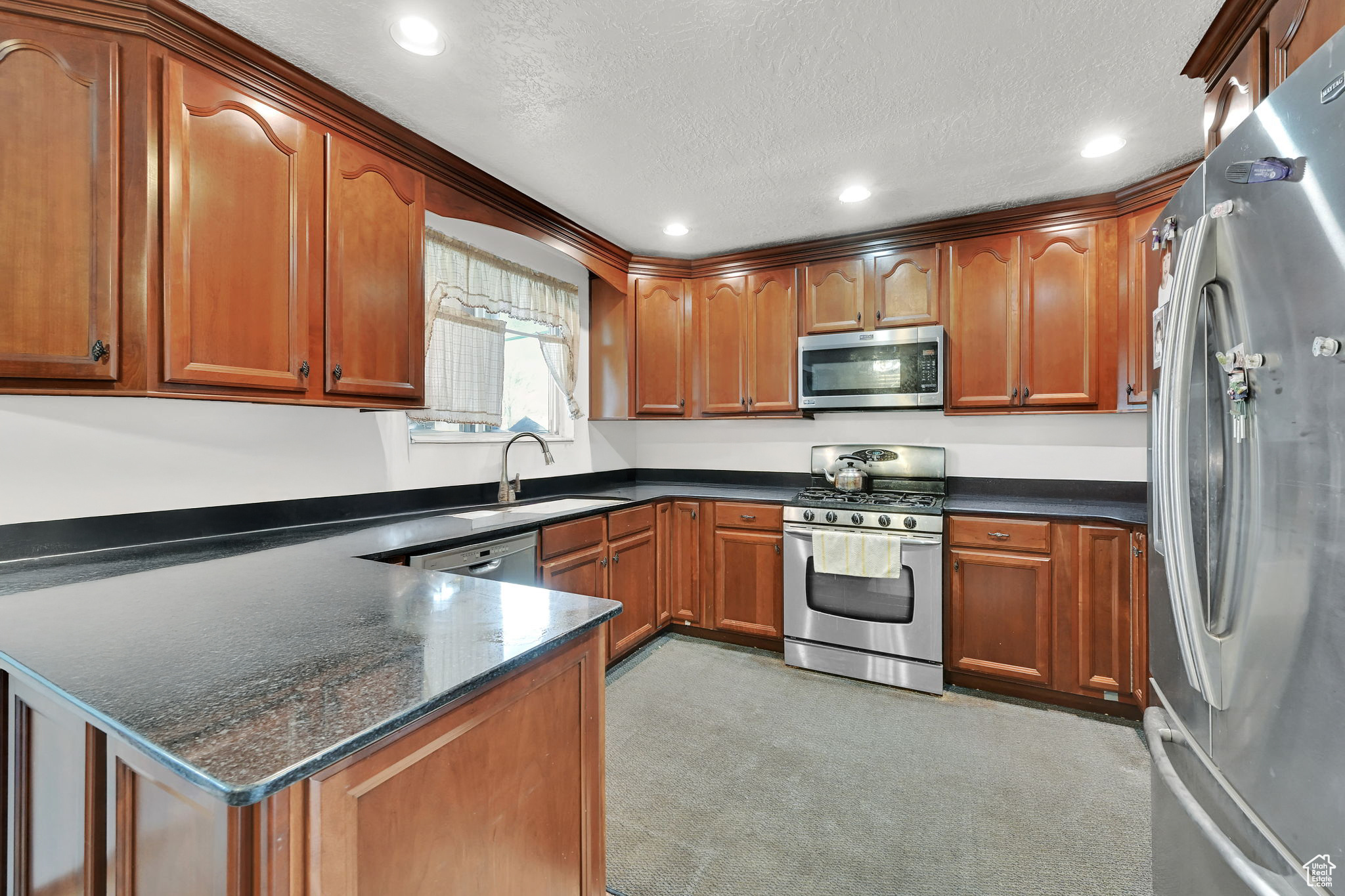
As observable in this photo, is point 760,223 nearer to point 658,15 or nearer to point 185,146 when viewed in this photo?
point 658,15

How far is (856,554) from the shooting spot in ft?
9.62

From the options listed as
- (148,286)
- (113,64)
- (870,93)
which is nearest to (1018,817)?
(870,93)

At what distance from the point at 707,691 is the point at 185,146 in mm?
2836

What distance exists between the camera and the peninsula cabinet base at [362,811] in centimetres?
68

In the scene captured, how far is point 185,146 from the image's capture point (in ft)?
5.20

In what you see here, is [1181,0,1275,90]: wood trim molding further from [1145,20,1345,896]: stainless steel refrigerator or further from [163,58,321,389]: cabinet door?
[163,58,321,389]: cabinet door

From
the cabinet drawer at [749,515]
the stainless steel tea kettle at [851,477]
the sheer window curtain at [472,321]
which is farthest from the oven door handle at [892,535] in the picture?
the sheer window curtain at [472,321]

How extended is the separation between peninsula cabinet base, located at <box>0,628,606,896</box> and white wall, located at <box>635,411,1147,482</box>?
2.80 m

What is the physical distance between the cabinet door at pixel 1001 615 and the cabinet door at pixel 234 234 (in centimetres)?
296

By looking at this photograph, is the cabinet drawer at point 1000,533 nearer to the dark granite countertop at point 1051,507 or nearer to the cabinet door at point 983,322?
the dark granite countertop at point 1051,507

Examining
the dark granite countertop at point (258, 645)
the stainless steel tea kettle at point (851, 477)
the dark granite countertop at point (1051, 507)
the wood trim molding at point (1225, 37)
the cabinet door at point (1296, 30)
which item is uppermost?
the wood trim molding at point (1225, 37)

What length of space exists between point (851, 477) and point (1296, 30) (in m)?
2.43

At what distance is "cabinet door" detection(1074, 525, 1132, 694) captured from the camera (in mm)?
2516

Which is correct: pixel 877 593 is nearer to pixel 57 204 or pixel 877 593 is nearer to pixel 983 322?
pixel 983 322
